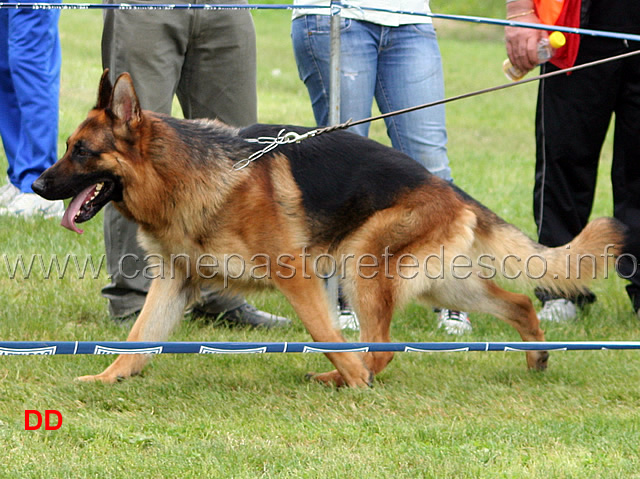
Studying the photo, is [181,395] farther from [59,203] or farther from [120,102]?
[59,203]

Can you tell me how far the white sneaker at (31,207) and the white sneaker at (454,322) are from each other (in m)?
3.15

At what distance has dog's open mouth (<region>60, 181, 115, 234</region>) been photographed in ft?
11.5

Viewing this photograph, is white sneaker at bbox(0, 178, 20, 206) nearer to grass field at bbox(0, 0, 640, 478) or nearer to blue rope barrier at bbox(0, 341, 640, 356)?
grass field at bbox(0, 0, 640, 478)

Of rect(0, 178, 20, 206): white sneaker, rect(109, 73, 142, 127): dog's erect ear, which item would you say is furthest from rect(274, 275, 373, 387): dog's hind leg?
rect(0, 178, 20, 206): white sneaker

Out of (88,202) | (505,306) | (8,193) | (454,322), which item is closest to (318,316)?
(505,306)

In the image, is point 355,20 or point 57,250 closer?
point 355,20

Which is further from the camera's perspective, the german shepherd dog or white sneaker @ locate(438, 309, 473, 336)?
white sneaker @ locate(438, 309, 473, 336)

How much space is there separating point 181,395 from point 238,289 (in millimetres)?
530

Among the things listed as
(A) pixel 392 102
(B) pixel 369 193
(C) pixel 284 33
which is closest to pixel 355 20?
(A) pixel 392 102

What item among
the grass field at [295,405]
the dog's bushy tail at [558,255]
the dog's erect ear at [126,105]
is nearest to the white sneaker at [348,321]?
the grass field at [295,405]

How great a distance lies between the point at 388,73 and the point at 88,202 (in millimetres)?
1875

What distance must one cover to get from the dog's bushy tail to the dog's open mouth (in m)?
1.73

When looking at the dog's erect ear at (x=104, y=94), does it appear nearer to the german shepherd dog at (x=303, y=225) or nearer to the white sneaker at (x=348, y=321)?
the german shepherd dog at (x=303, y=225)

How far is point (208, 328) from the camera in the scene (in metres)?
4.65
